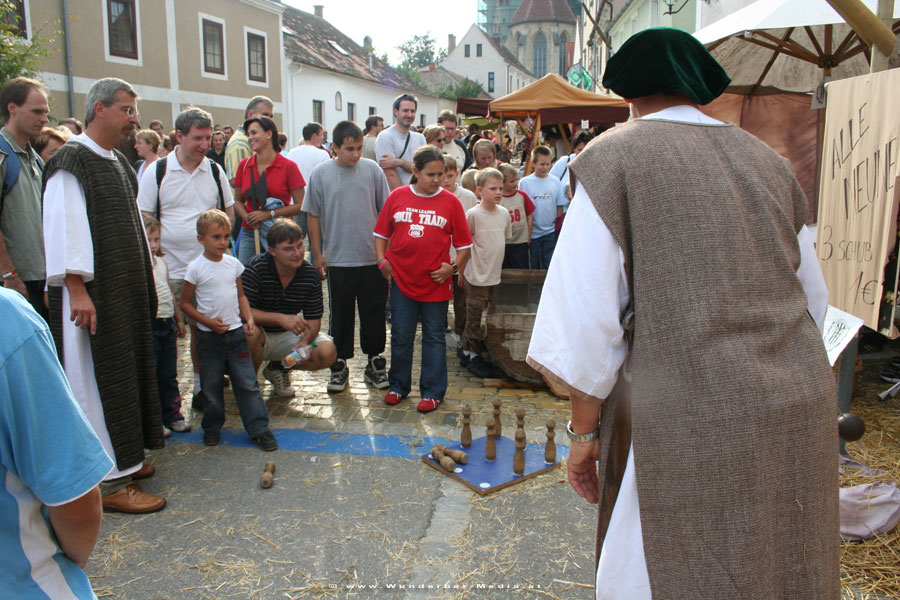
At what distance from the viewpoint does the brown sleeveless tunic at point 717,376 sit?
67.7 inches

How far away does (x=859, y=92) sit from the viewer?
342cm

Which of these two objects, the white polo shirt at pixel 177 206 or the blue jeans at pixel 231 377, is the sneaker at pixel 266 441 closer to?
the blue jeans at pixel 231 377

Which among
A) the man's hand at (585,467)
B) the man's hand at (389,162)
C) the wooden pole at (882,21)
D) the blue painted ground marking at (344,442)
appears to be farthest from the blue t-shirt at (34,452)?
the man's hand at (389,162)

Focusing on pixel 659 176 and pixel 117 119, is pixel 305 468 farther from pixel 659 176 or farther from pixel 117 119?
pixel 659 176

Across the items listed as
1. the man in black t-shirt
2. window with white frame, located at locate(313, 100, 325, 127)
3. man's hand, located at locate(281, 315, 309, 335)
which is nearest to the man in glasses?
the man in black t-shirt

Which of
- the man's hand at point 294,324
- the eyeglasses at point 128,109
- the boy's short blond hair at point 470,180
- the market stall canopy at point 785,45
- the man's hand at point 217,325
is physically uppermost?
the market stall canopy at point 785,45

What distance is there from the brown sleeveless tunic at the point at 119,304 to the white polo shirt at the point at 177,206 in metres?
1.05

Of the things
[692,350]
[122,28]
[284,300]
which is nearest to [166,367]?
[284,300]

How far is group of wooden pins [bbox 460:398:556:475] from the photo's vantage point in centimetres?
414

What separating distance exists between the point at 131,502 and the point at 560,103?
961cm

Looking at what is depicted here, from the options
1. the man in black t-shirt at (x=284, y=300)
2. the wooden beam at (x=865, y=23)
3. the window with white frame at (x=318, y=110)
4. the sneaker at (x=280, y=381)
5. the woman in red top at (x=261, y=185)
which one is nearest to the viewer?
the wooden beam at (x=865, y=23)

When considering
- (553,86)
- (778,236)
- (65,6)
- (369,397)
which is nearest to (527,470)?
(369,397)

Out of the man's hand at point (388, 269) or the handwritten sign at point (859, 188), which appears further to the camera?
the man's hand at point (388, 269)

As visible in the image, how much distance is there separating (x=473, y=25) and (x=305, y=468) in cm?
7811
